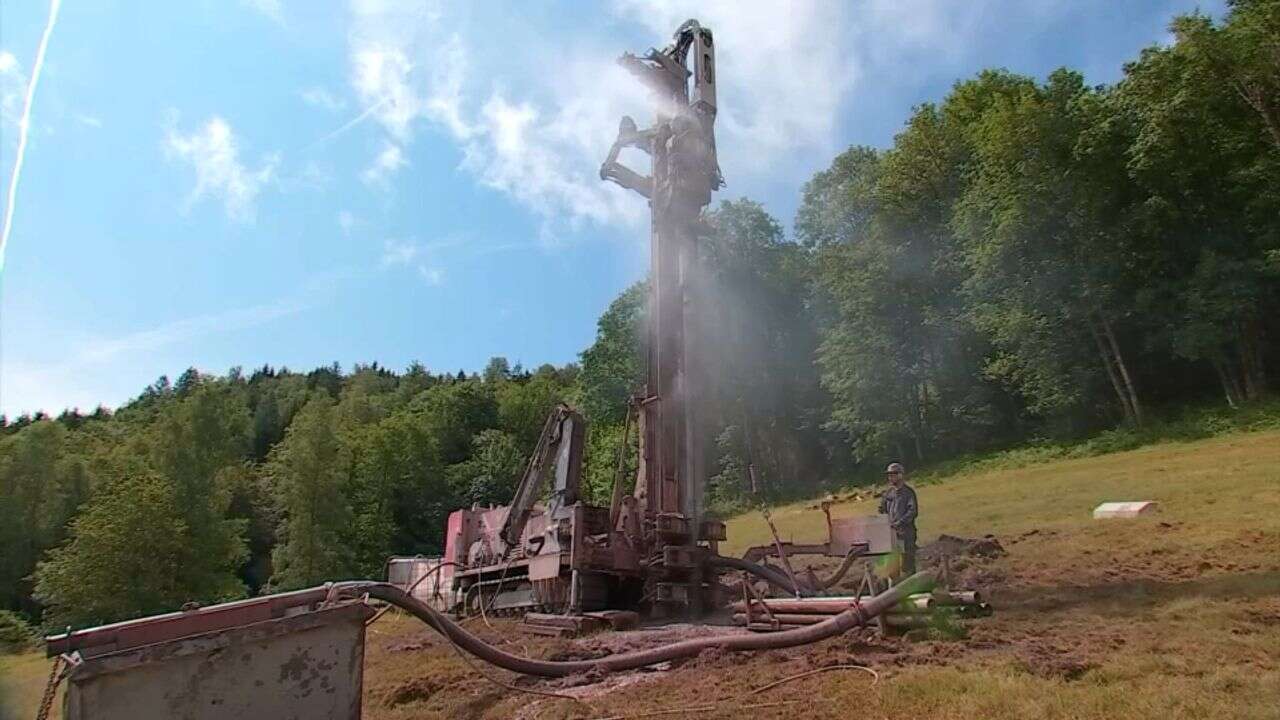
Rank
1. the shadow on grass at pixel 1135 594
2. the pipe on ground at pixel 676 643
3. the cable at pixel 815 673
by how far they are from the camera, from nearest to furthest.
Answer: the cable at pixel 815 673 → the pipe on ground at pixel 676 643 → the shadow on grass at pixel 1135 594

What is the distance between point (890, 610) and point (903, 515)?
105 inches

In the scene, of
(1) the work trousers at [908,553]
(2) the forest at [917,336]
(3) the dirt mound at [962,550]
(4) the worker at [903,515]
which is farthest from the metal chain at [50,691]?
(2) the forest at [917,336]

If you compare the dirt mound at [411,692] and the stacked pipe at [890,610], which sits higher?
the stacked pipe at [890,610]

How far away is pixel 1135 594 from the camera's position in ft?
28.1

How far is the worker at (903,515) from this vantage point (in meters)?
9.98

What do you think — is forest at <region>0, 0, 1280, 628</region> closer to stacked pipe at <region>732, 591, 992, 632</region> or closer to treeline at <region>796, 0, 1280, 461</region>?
treeline at <region>796, 0, 1280, 461</region>

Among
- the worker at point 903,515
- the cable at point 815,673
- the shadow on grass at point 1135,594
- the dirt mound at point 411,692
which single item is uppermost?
the worker at point 903,515

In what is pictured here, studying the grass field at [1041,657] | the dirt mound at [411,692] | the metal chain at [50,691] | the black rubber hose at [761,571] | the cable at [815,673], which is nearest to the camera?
the metal chain at [50,691]

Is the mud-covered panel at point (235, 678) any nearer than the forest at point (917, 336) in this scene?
Yes

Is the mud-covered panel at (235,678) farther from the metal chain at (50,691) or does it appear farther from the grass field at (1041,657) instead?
the grass field at (1041,657)

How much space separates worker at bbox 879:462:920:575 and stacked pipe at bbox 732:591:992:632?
1590 millimetres

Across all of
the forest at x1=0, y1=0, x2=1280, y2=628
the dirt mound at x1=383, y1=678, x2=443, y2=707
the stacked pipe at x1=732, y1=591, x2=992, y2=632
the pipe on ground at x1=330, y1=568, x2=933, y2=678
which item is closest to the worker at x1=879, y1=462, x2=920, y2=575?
the stacked pipe at x1=732, y1=591, x2=992, y2=632

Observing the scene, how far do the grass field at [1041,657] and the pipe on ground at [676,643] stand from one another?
0.14 metres

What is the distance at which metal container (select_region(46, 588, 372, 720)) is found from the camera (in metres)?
4.85
